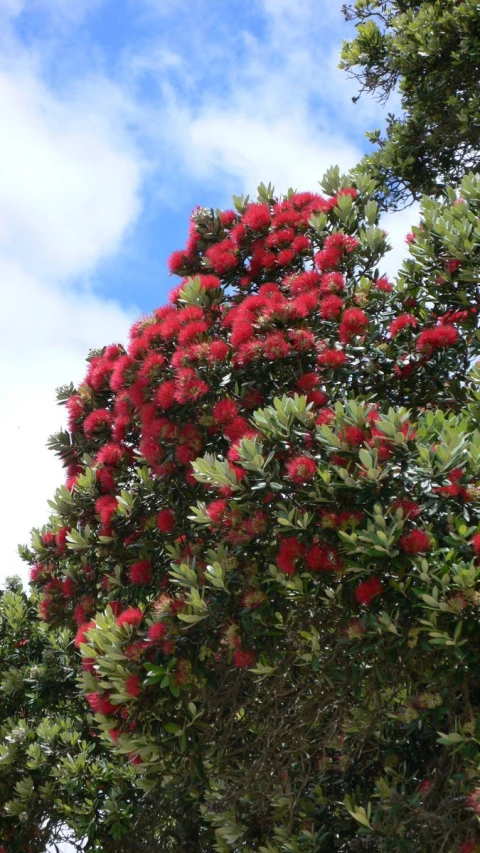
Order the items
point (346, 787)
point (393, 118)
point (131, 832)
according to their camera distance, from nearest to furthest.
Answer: point (346, 787)
point (131, 832)
point (393, 118)

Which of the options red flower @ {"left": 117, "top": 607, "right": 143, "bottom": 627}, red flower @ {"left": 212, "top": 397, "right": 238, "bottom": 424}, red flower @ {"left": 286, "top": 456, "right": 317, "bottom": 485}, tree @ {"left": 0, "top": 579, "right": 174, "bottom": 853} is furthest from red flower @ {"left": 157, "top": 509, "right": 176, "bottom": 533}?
tree @ {"left": 0, "top": 579, "right": 174, "bottom": 853}

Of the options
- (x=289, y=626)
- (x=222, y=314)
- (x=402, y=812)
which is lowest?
(x=402, y=812)

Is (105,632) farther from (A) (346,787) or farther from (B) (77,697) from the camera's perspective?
(B) (77,697)

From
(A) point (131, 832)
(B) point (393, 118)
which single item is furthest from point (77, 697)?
(B) point (393, 118)

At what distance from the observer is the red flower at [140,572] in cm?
630

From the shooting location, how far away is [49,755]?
8.46 metres

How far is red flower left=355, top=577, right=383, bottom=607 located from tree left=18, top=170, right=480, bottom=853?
22 mm

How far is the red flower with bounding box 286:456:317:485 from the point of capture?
4.97m

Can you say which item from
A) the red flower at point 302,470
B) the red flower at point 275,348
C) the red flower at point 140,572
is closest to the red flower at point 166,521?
the red flower at point 140,572

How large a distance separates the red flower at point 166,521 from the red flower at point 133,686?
1.05 metres

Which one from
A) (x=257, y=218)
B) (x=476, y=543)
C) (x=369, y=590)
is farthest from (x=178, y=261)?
(x=476, y=543)

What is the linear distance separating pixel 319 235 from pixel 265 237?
1.40ft

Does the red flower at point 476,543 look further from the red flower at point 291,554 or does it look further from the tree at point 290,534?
the red flower at point 291,554

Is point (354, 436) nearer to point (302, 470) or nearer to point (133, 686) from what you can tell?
point (302, 470)
